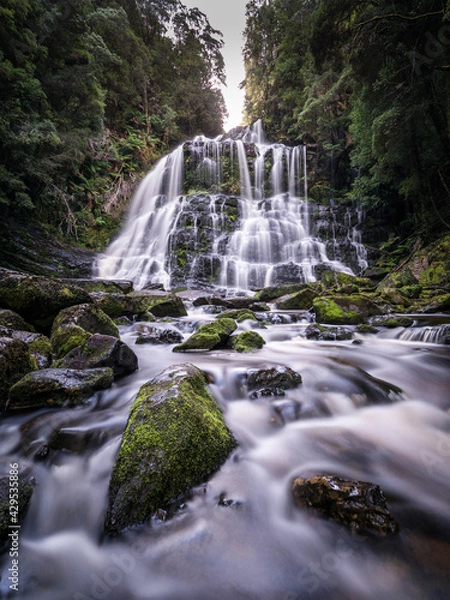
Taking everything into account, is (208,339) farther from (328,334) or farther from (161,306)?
(161,306)

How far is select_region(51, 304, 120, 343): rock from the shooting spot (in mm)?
4484

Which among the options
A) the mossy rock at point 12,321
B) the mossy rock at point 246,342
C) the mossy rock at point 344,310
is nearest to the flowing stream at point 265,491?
the mossy rock at point 246,342

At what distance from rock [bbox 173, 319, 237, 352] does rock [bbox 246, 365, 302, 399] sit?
73.8 inches

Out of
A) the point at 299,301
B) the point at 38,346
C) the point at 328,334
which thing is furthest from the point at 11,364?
the point at 299,301

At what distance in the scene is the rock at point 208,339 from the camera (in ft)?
16.7

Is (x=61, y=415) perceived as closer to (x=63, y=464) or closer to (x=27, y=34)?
(x=63, y=464)

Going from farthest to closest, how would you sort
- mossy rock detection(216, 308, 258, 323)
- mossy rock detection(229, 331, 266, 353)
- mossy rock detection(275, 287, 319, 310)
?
mossy rock detection(275, 287, 319, 310) → mossy rock detection(216, 308, 258, 323) → mossy rock detection(229, 331, 266, 353)

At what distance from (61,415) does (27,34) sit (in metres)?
14.8

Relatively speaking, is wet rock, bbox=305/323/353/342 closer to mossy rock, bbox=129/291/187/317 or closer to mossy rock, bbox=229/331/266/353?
mossy rock, bbox=229/331/266/353

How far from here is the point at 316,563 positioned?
54.4 inches

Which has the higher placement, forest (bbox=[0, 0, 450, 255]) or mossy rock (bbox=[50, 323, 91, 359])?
forest (bbox=[0, 0, 450, 255])

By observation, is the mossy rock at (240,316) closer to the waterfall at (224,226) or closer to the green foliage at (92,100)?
the waterfall at (224,226)

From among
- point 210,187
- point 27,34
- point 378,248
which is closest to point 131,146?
point 210,187

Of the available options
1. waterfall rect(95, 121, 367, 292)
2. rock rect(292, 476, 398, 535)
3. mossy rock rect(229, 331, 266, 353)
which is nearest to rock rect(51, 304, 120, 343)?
mossy rock rect(229, 331, 266, 353)
